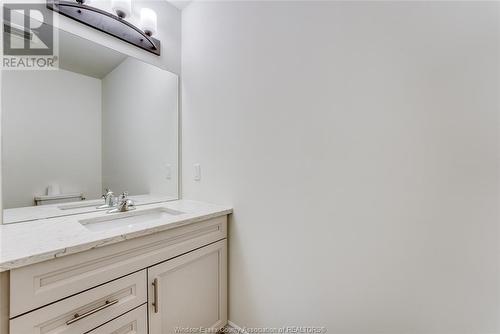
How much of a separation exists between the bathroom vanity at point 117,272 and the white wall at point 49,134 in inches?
8.8

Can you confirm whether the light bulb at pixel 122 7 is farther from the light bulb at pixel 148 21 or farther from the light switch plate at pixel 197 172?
the light switch plate at pixel 197 172

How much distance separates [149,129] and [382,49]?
1.56 meters

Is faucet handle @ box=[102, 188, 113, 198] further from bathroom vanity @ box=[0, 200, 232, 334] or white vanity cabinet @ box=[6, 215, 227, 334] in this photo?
white vanity cabinet @ box=[6, 215, 227, 334]

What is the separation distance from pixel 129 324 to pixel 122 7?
5.93 feet

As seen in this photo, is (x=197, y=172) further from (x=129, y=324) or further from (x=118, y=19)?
(x=118, y=19)

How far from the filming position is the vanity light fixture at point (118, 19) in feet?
4.07

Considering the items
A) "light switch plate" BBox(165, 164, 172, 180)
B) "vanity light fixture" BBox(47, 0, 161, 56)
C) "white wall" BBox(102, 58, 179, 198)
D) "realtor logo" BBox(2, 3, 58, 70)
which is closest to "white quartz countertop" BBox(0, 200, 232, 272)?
"white wall" BBox(102, 58, 179, 198)

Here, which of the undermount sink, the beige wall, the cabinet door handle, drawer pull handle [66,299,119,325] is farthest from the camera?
the undermount sink

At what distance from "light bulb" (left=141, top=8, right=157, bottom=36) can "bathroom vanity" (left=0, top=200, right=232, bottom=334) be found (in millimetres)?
1286

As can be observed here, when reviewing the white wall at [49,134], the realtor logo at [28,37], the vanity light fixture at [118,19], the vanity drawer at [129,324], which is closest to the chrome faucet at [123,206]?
the white wall at [49,134]

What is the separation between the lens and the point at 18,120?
110cm

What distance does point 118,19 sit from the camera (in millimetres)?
1434

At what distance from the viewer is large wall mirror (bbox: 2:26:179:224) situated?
1.11 meters

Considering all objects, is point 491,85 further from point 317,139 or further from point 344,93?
point 317,139
